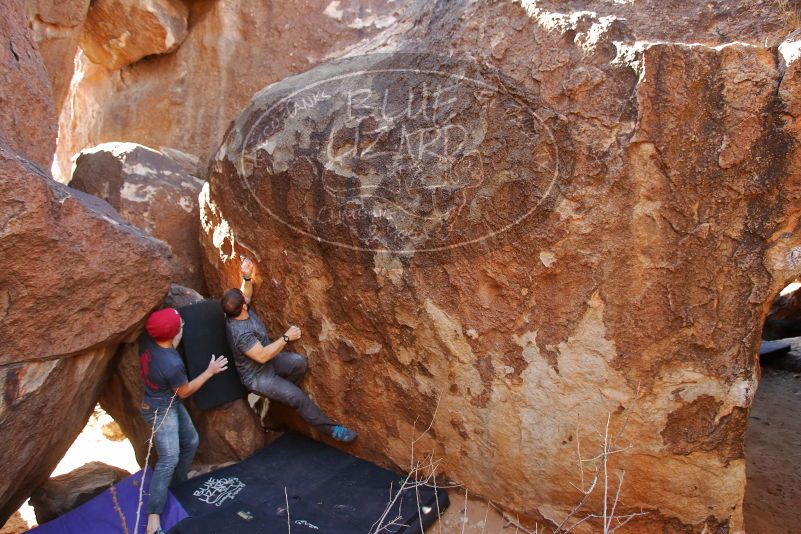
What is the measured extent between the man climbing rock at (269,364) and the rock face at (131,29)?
2.67 metres

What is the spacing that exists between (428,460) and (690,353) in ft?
3.92

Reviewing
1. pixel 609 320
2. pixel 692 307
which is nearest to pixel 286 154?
pixel 609 320

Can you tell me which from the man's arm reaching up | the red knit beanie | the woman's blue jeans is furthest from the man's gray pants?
the red knit beanie

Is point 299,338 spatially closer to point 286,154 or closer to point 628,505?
point 286,154

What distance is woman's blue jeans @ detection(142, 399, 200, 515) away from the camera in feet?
8.64

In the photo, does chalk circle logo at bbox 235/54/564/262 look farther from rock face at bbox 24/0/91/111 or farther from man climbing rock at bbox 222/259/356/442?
rock face at bbox 24/0/91/111

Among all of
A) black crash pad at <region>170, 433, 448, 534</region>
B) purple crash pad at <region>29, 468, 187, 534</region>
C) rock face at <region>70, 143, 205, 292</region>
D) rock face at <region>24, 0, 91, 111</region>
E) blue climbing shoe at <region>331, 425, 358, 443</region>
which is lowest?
purple crash pad at <region>29, 468, 187, 534</region>

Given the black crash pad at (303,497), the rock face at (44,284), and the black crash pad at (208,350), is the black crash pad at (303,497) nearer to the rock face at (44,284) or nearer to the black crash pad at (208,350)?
the black crash pad at (208,350)

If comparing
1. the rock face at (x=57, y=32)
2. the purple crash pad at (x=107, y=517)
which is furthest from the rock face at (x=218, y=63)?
the purple crash pad at (x=107, y=517)

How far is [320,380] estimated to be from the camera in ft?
10.0

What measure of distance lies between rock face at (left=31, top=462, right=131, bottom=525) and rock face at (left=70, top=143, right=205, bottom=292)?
43.4 inches

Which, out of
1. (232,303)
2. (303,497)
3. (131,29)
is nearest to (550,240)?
(232,303)

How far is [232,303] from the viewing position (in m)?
2.85

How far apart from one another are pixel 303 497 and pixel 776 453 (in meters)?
2.81
